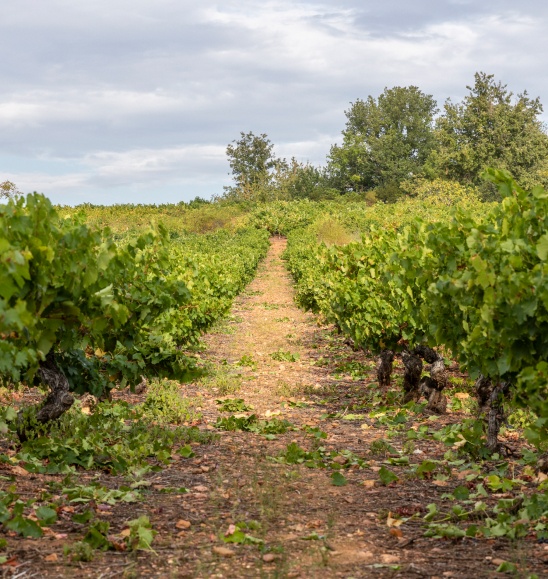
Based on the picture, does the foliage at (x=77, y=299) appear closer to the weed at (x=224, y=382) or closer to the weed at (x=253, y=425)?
the weed at (x=253, y=425)

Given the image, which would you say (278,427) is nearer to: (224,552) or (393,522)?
(393,522)

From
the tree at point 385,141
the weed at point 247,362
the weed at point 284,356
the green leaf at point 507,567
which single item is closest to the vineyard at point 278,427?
the green leaf at point 507,567

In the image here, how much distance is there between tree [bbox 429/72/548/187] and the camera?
70.2 m

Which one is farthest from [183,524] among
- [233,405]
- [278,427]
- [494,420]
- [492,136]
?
[492,136]

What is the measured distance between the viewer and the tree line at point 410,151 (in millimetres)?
70688

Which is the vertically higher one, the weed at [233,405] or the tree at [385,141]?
the tree at [385,141]

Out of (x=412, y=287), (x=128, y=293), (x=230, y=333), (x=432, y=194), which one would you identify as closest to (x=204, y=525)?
(x=128, y=293)

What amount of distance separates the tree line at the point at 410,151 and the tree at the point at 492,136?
0.29 ft

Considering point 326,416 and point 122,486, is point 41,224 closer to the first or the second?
point 122,486

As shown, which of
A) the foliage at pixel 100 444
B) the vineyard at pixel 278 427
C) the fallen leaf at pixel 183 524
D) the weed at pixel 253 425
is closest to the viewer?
the vineyard at pixel 278 427

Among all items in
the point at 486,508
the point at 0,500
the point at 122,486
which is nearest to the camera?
the point at 0,500

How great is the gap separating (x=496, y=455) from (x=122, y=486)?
3.71 metres

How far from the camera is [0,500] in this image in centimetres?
584

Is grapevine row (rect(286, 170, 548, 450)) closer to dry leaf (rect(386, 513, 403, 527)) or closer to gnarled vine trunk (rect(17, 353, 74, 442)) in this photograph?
dry leaf (rect(386, 513, 403, 527))
